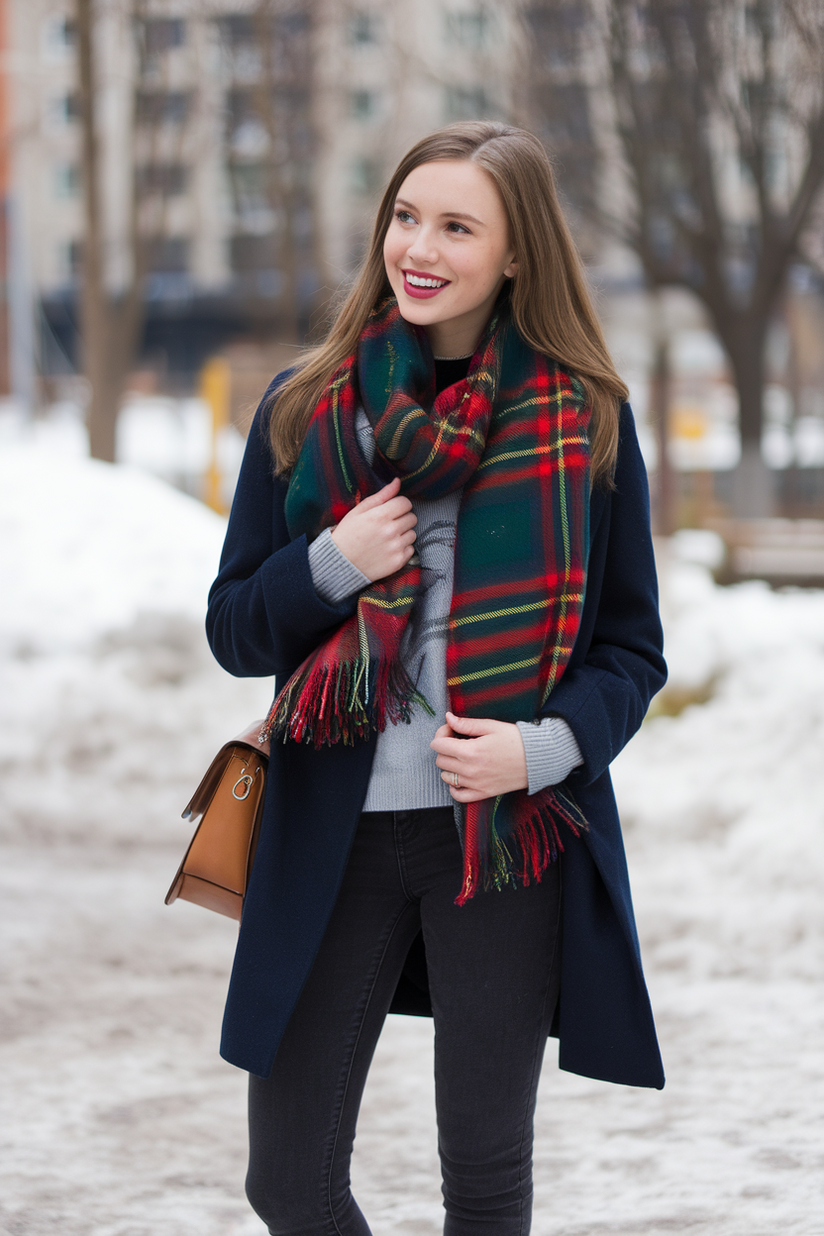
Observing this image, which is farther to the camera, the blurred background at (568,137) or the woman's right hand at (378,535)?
the blurred background at (568,137)

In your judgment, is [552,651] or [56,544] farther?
[56,544]

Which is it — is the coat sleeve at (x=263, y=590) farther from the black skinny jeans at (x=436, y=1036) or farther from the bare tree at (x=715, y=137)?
the bare tree at (x=715, y=137)

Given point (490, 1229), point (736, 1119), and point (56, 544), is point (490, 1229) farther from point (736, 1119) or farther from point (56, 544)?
point (56, 544)

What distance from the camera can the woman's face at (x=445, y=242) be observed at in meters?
Answer: 2.05

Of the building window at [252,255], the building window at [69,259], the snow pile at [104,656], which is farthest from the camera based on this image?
the building window at [69,259]

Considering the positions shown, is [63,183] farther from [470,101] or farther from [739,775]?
[739,775]

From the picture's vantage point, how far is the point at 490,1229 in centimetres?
204

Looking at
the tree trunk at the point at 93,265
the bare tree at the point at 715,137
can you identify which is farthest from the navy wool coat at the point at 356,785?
the tree trunk at the point at 93,265

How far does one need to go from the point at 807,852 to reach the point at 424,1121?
219 centimetres

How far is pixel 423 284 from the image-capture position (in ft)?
6.84

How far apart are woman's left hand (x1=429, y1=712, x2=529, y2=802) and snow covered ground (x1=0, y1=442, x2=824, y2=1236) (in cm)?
138

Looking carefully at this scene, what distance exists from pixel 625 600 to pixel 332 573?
48 centimetres

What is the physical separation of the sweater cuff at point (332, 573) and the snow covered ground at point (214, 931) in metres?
1.56

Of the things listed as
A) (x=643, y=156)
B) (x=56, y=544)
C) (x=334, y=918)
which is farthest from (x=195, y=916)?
(x=643, y=156)
